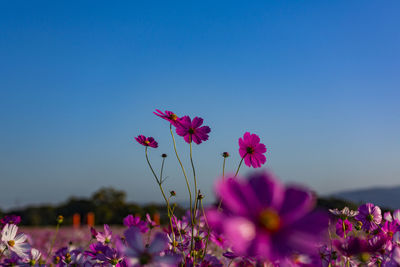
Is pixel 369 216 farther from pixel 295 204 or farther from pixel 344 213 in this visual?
pixel 295 204

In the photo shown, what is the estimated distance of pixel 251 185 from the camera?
2.21 ft

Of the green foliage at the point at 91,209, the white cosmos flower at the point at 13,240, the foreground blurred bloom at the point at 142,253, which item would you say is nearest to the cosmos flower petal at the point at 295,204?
the foreground blurred bloom at the point at 142,253

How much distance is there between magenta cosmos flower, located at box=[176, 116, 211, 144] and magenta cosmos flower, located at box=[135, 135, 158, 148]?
0.21 m

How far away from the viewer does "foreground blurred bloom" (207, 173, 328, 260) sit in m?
0.63

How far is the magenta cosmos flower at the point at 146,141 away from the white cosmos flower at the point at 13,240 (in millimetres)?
695

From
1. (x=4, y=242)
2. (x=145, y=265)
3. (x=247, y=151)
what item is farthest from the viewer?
(x=4, y=242)

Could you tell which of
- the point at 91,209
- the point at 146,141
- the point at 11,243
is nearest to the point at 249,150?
the point at 146,141

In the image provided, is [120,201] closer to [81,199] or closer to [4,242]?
[81,199]

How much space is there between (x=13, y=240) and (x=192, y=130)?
38.7 inches

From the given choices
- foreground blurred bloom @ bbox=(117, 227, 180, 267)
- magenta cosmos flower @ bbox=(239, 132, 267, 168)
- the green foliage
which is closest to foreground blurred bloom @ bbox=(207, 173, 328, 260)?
foreground blurred bloom @ bbox=(117, 227, 180, 267)

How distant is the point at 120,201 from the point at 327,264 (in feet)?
66.4

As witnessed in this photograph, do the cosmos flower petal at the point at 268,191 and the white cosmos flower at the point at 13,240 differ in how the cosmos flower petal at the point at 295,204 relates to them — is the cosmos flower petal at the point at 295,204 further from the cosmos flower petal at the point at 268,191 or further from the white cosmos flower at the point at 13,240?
the white cosmos flower at the point at 13,240

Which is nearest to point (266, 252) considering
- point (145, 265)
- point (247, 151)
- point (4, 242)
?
point (145, 265)

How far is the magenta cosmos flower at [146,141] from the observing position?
1759 millimetres
